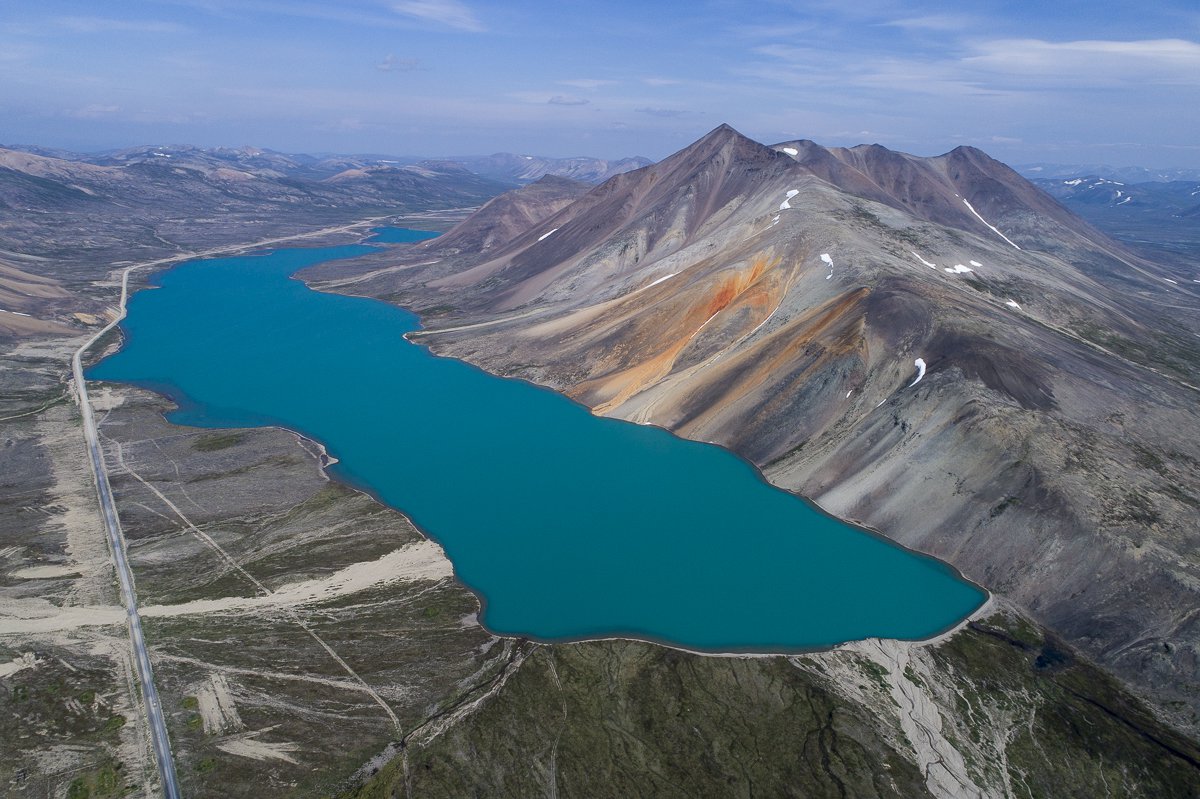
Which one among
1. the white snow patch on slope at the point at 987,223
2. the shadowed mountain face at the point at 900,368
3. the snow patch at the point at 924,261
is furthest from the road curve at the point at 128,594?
the white snow patch on slope at the point at 987,223

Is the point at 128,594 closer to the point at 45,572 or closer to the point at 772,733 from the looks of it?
the point at 45,572

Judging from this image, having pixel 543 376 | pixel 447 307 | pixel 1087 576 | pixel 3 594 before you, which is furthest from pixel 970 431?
pixel 447 307

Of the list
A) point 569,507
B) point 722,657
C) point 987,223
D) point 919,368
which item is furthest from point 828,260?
point 987,223

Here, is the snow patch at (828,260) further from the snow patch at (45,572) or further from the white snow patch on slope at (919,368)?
the snow patch at (45,572)

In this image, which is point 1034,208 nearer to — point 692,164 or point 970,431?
point 692,164

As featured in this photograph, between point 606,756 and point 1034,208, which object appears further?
point 1034,208
